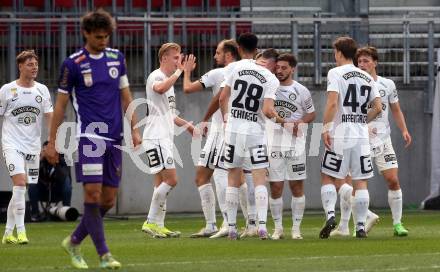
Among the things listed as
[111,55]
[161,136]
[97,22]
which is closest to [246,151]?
[161,136]

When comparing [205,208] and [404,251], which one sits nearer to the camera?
[404,251]

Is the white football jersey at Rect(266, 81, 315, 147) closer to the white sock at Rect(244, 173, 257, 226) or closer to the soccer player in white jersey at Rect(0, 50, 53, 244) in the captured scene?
the white sock at Rect(244, 173, 257, 226)

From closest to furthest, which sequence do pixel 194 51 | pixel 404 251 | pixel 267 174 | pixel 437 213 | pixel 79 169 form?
pixel 79 169 < pixel 404 251 < pixel 267 174 < pixel 437 213 < pixel 194 51

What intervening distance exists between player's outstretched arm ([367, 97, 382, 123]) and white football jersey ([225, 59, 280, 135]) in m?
1.20

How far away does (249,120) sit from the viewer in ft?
50.4

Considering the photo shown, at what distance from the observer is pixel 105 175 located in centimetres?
1170

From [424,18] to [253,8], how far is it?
11.3ft

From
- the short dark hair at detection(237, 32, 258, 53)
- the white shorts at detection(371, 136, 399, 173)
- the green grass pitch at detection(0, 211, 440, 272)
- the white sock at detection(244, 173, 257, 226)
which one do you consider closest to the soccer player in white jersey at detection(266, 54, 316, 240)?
the white sock at detection(244, 173, 257, 226)

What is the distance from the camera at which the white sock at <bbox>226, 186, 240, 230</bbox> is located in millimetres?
15633

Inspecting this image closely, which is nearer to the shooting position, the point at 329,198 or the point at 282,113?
the point at 329,198

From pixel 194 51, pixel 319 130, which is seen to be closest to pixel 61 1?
pixel 194 51

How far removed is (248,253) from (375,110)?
10.6 ft

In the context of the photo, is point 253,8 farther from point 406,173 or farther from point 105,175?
point 105,175

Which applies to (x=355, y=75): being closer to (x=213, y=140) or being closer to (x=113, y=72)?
(x=213, y=140)
